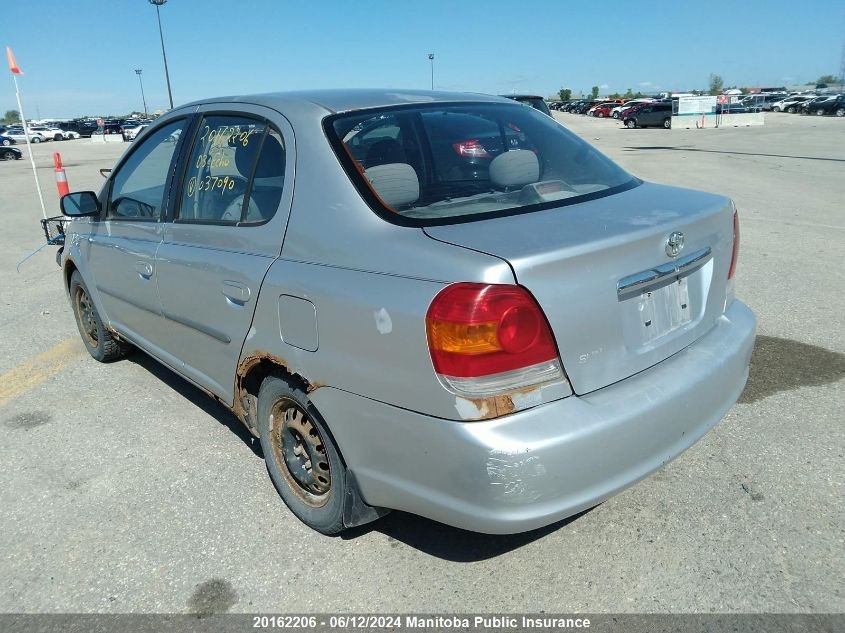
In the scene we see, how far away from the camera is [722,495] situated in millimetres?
2871

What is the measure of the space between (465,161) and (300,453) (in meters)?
1.43

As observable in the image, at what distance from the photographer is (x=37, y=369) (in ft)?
15.7

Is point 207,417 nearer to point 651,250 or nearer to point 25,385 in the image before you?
point 25,385

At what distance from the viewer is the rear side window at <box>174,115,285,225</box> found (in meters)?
2.75

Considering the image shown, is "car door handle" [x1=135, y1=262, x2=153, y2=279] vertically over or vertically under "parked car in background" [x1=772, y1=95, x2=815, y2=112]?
over

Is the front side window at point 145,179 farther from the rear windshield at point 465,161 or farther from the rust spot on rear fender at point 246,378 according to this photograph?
the rear windshield at point 465,161

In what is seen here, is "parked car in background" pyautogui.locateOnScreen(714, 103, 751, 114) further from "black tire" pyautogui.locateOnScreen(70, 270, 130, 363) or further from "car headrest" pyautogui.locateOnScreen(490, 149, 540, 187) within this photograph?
→ "car headrest" pyautogui.locateOnScreen(490, 149, 540, 187)


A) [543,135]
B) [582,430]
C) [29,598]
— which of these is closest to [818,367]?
[543,135]

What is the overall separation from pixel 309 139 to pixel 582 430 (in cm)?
150

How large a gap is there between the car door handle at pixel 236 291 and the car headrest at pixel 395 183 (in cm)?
68

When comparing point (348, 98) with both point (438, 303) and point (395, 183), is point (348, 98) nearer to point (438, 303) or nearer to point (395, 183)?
point (395, 183)

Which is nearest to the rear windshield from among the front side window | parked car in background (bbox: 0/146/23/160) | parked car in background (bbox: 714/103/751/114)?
the front side window

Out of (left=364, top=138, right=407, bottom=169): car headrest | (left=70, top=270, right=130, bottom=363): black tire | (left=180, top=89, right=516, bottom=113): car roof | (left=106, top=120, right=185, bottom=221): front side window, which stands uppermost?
(left=180, top=89, right=516, bottom=113): car roof

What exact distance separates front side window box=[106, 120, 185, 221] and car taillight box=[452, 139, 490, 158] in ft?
4.84
